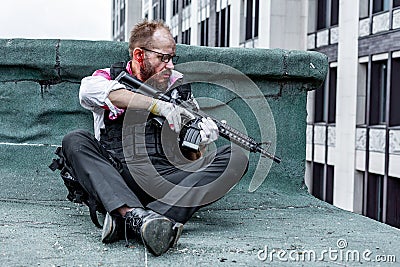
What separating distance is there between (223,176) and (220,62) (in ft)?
4.27

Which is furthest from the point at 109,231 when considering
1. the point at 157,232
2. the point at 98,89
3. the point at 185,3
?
the point at 185,3

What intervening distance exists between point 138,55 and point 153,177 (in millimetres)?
612

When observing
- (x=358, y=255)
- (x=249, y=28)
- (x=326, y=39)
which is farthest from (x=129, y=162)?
(x=249, y=28)

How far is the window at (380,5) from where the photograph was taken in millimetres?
14312

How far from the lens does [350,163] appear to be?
15.4 metres

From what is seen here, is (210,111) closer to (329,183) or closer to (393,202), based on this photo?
(393,202)

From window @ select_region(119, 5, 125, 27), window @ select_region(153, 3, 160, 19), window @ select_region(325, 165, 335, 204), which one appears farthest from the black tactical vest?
window @ select_region(119, 5, 125, 27)

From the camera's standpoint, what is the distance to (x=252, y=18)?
2214cm

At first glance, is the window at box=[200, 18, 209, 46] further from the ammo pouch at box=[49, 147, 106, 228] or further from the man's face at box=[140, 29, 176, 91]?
the ammo pouch at box=[49, 147, 106, 228]

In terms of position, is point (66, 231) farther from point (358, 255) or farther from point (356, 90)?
point (356, 90)

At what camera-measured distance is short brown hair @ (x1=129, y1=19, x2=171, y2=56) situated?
373cm

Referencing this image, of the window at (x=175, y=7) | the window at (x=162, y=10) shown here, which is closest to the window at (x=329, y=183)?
the window at (x=175, y=7)

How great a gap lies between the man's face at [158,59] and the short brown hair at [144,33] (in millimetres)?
21

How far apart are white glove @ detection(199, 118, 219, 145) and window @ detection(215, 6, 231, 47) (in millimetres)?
21030
